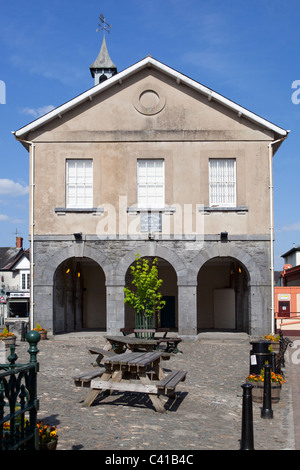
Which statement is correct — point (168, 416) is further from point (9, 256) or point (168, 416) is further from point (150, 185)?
point (9, 256)

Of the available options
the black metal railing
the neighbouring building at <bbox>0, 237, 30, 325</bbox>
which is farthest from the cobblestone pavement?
the neighbouring building at <bbox>0, 237, 30, 325</bbox>

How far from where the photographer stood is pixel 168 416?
350 inches

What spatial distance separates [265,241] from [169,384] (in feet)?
41.3

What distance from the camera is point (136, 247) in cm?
2059

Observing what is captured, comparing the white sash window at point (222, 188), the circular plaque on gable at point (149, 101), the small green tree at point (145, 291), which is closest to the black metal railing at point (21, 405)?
the small green tree at point (145, 291)

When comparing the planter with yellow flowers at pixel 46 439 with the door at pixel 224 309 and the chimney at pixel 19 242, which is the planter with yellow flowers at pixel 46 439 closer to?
the door at pixel 224 309

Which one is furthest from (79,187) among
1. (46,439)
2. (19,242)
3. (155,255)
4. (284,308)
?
(19,242)

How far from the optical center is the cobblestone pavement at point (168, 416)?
24.1 feet

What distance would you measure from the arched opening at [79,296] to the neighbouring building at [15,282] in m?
33.1

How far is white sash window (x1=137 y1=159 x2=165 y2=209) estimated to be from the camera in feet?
68.1

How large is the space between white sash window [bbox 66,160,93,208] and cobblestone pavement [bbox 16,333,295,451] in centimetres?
795

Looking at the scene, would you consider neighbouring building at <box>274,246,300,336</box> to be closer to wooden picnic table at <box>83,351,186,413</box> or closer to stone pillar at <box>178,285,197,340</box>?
stone pillar at <box>178,285,197,340</box>

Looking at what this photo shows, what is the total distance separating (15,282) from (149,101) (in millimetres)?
41269
